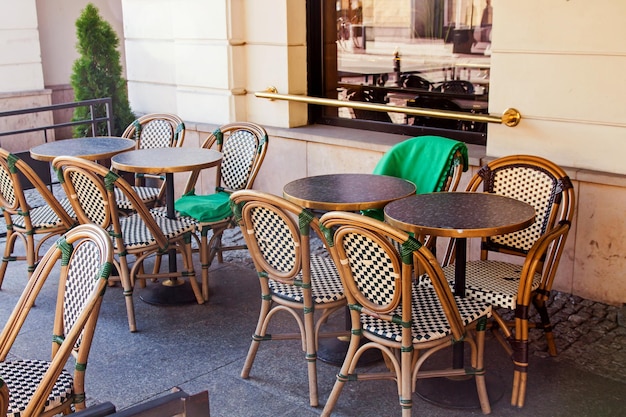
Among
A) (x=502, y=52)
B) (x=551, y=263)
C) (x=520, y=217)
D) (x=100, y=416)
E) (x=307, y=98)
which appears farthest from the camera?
(x=307, y=98)

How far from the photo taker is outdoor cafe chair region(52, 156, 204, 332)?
15.9 feet

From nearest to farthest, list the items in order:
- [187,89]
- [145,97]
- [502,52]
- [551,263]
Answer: [551,263]
[502,52]
[187,89]
[145,97]

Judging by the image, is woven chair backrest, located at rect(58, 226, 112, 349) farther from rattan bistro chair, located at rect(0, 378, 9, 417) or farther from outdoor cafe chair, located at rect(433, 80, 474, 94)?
outdoor cafe chair, located at rect(433, 80, 474, 94)

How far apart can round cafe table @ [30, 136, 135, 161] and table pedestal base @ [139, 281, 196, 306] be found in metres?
1.02

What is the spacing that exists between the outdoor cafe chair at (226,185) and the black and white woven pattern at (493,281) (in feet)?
5.83

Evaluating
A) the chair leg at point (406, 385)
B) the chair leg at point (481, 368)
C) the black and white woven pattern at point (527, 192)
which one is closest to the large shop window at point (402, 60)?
the black and white woven pattern at point (527, 192)

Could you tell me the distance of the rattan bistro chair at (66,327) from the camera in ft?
9.91

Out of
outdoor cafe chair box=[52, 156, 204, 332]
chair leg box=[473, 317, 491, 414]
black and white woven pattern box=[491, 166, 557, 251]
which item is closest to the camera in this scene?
chair leg box=[473, 317, 491, 414]

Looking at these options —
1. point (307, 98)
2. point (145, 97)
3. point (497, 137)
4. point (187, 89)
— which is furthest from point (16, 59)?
point (497, 137)

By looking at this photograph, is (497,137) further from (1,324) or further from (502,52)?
(1,324)

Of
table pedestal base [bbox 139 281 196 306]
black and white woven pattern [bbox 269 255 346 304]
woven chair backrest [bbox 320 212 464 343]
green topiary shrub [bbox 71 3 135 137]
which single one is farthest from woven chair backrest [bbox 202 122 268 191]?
green topiary shrub [bbox 71 3 135 137]

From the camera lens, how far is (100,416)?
1801 millimetres

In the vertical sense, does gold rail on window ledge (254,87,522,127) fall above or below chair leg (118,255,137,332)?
above

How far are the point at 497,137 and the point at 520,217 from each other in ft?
6.01
